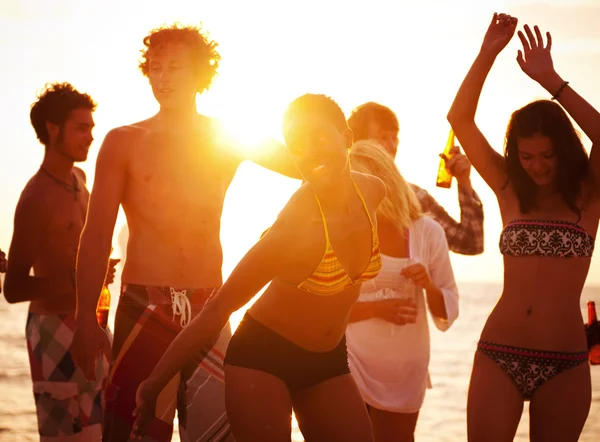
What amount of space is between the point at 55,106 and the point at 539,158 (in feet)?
13.7

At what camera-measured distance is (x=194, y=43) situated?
19.5ft

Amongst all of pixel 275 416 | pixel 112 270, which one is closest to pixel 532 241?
pixel 275 416

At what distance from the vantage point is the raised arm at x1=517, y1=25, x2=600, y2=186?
5727 millimetres

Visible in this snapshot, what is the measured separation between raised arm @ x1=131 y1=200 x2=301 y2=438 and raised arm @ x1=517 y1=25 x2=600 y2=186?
1888 mm

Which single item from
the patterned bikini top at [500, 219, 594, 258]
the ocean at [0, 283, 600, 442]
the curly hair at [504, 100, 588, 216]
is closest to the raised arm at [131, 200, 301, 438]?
the patterned bikini top at [500, 219, 594, 258]

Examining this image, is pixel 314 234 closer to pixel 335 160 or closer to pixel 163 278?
pixel 335 160

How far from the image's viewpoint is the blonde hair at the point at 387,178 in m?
6.67

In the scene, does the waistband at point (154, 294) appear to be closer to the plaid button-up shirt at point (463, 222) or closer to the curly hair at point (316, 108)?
the curly hair at point (316, 108)

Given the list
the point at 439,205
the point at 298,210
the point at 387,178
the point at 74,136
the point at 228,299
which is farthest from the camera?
the point at 74,136

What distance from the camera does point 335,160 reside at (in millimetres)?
5133

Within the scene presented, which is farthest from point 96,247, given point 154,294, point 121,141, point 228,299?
point 228,299

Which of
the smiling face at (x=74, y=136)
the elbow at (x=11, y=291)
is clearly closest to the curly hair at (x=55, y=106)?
the smiling face at (x=74, y=136)

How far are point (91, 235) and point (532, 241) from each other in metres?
2.49

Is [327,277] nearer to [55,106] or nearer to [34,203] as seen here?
[34,203]
